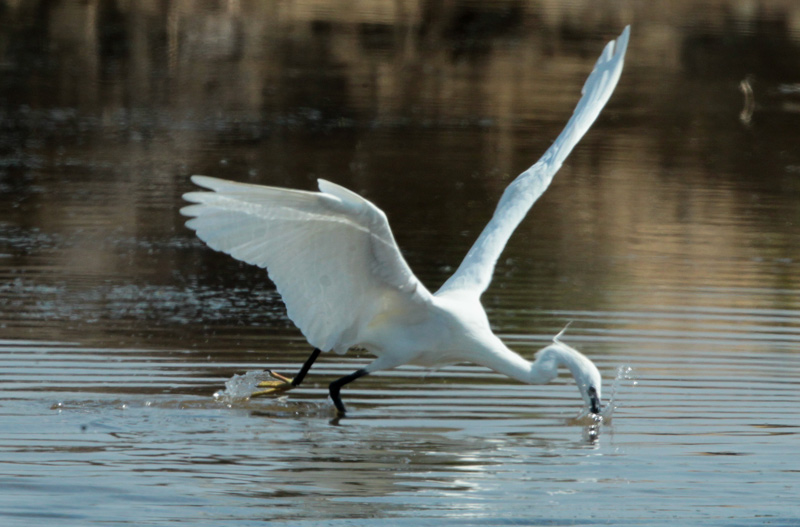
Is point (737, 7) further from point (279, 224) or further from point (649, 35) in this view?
point (279, 224)

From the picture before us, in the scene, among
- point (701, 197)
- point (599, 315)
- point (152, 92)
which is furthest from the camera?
point (152, 92)

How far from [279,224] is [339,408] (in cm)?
170

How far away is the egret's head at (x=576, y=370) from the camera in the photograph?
8.36m

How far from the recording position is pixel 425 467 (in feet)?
25.4

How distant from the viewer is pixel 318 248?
7.88 metres

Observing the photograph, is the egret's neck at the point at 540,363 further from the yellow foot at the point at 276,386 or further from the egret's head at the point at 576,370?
the yellow foot at the point at 276,386

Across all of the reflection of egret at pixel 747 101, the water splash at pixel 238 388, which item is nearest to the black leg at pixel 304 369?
the water splash at pixel 238 388

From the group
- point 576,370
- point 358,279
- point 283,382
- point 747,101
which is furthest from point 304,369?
point 747,101

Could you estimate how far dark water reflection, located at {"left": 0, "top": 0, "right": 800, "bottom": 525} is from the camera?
7348 mm

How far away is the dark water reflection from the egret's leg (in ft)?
0.40

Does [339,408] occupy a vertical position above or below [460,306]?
below

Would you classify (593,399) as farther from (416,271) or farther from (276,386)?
(416,271)

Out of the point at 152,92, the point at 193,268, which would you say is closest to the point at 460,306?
the point at 193,268

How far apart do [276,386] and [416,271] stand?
374cm
